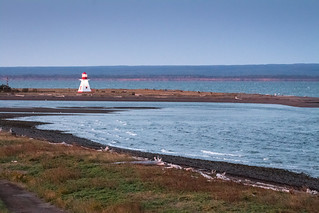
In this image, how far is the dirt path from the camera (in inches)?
607

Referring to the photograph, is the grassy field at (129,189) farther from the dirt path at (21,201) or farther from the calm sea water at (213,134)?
the calm sea water at (213,134)

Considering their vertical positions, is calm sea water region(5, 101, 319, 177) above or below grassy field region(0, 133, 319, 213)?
below

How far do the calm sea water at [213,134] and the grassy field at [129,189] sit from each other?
9549mm

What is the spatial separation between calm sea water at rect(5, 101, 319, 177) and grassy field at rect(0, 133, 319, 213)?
955 centimetres

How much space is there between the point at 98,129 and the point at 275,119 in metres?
20.4

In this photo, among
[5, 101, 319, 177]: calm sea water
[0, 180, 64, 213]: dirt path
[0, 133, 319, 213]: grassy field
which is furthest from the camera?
[5, 101, 319, 177]: calm sea water

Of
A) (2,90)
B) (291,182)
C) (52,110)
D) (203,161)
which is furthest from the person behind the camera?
(2,90)

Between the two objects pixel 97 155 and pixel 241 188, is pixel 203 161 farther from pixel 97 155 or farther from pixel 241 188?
pixel 241 188

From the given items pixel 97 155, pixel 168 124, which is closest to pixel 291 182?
pixel 97 155

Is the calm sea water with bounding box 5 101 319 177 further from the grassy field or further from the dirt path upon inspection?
the dirt path

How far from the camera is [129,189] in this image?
1775cm

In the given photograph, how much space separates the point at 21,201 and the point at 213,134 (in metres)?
28.5

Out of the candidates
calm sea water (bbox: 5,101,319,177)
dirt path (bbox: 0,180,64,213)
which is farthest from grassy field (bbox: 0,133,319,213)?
calm sea water (bbox: 5,101,319,177)

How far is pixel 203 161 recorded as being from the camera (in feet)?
95.6
